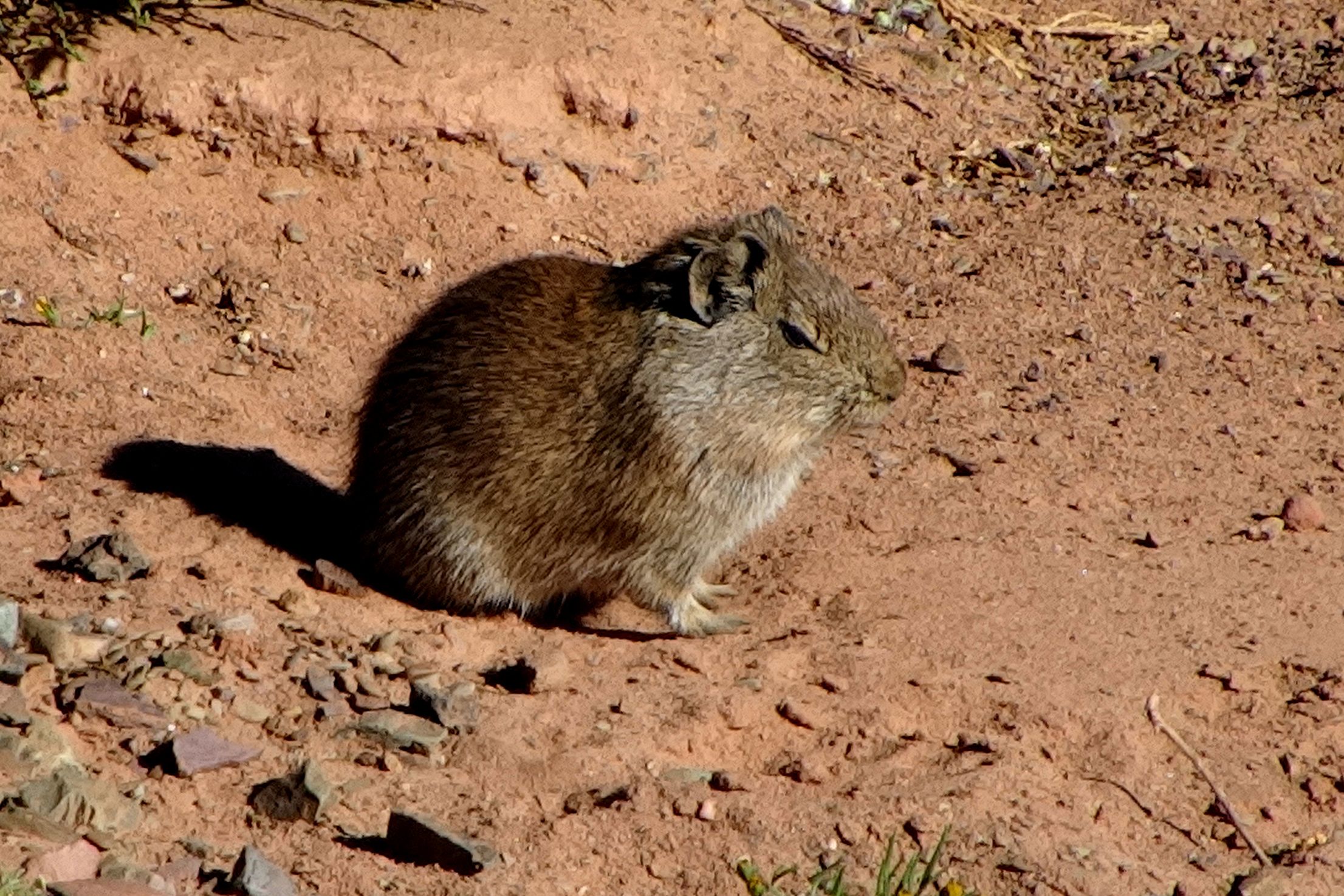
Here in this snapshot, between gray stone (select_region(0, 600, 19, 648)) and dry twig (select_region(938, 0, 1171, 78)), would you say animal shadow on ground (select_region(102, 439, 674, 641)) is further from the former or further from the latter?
dry twig (select_region(938, 0, 1171, 78))

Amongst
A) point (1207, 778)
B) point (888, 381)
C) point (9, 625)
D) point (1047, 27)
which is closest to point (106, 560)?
point (9, 625)

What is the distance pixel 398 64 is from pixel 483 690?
351 centimetres

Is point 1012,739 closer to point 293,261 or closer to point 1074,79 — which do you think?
point 293,261

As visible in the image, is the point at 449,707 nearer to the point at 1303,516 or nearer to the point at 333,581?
the point at 333,581

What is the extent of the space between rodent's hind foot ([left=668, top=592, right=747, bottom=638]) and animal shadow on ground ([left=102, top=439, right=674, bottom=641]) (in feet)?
0.20

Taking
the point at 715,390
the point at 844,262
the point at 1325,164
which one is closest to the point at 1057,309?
A: the point at 844,262

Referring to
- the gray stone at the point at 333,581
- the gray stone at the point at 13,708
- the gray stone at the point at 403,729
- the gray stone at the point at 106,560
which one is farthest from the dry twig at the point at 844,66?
the gray stone at the point at 13,708

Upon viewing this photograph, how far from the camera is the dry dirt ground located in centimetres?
484

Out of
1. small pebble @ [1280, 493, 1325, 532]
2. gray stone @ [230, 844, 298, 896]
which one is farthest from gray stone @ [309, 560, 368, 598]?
small pebble @ [1280, 493, 1325, 532]

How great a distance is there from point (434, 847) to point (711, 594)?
2.30 m

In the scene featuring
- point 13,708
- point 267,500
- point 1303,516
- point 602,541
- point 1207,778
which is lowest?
point 267,500

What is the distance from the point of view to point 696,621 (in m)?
6.23

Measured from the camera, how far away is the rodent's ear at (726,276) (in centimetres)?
600

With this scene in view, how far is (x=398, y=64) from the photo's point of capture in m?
8.06
